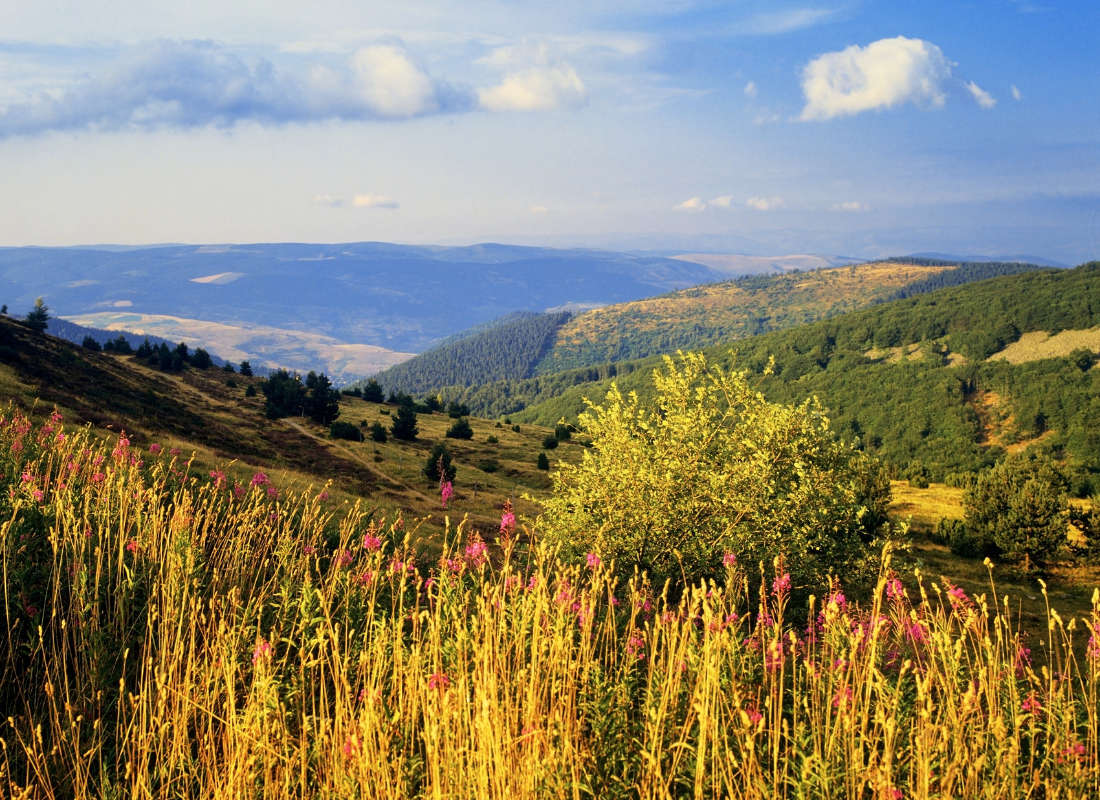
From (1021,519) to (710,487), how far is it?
30.6m

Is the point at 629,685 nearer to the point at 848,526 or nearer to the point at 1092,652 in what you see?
the point at 1092,652

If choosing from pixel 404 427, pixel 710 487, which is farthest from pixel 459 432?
pixel 710 487

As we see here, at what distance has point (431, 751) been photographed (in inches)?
131

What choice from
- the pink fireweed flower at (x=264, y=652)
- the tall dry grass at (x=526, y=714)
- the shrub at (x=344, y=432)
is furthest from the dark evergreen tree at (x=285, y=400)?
the pink fireweed flower at (x=264, y=652)

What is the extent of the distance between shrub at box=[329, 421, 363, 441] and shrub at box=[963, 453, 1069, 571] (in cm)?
5048

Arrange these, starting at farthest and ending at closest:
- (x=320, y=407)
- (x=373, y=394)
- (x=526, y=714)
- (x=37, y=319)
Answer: (x=373, y=394)
(x=37, y=319)
(x=320, y=407)
(x=526, y=714)

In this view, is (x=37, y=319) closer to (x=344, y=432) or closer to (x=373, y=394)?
(x=373, y=394)

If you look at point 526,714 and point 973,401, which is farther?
point 973,401

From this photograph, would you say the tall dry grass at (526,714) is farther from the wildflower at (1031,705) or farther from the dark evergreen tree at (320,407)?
the dark evergreen tree at (320,407)

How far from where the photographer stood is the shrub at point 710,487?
19.3 meters

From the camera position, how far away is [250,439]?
4750cm

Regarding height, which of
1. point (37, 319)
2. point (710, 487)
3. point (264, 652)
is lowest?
point (710, 487)

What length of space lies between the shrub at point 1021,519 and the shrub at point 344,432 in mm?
50479

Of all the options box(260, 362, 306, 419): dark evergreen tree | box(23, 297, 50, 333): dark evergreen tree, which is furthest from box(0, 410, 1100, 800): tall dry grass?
box(23, 297, 50, 333): dark evergreen tree
